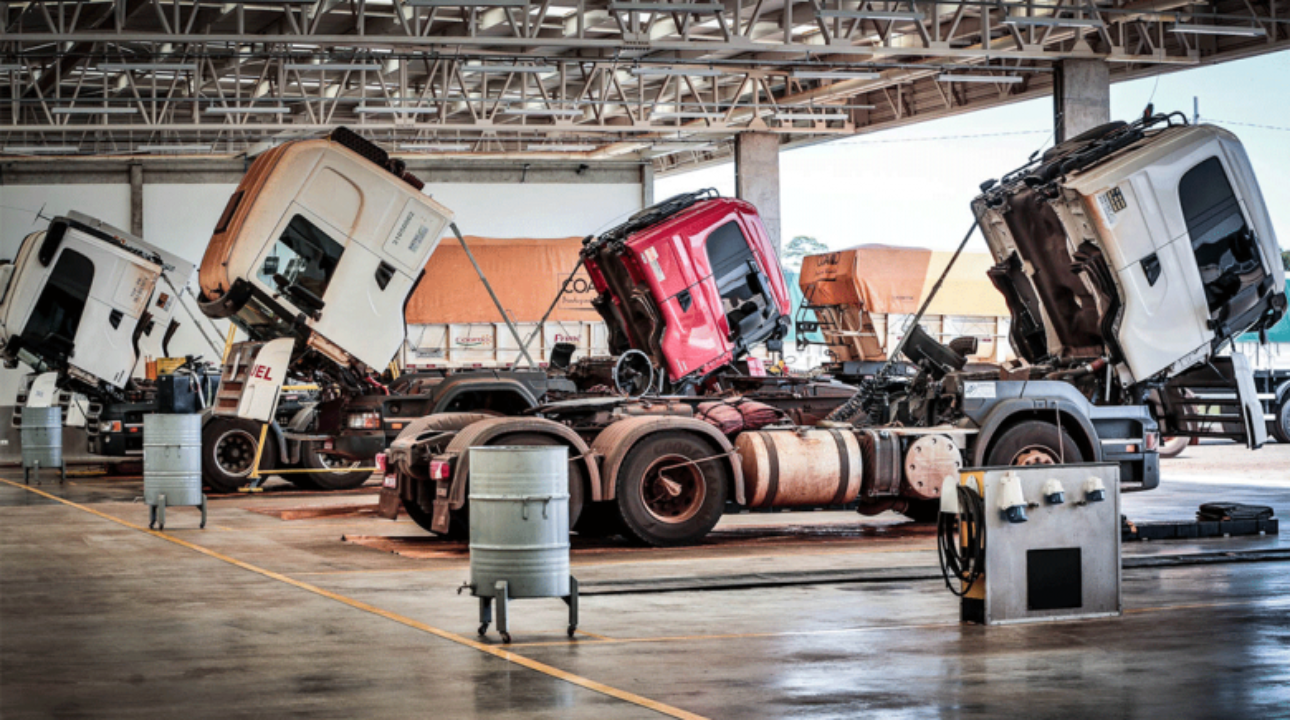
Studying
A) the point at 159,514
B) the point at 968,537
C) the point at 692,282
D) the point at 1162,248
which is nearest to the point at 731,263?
the point at 692,282

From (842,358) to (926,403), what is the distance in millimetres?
15036

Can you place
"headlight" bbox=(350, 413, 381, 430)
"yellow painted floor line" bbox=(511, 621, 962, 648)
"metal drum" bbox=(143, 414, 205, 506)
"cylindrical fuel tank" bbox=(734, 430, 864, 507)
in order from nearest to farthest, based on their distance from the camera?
"yellow painted floor line" bbox=(511, 621, 962, 648)
"cylindrical fuel tank" bbox=(734, 430, 864, 507)
"metal drum" bbox=(143, 414, 205, 506)
"headlight" bbox=(350, 413, 381, 430)

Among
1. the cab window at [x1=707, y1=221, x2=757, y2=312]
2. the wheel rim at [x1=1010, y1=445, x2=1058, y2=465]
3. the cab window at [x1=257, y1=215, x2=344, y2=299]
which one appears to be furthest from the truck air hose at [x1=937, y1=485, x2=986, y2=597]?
the cab window at [x1=257, y1=215, x2=344, y2=299]

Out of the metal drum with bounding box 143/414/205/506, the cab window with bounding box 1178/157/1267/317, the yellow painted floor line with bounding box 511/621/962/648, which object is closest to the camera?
the yellow painted floor line with bounding box 511/621/962/648

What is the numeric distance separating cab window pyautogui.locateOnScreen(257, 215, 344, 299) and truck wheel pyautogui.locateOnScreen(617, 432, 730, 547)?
4672 millimetres

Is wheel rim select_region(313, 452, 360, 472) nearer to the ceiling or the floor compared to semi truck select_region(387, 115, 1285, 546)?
nearer to the floor

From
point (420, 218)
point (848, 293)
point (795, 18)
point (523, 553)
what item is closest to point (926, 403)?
point (420, 218)

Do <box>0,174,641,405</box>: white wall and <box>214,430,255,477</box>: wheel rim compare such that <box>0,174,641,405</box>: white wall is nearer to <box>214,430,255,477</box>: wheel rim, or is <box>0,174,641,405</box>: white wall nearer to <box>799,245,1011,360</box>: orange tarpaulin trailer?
<box>799,245,1011,360</box>: orange tarpaulin trailer

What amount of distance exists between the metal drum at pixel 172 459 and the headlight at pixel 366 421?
1.85 m

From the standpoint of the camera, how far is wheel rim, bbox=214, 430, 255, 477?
820 inches

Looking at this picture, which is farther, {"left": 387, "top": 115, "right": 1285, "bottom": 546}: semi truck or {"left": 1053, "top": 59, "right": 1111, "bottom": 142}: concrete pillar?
{"left": 1053, "top": 59, "right": 1111, "bottom": 142}: concrete pillar

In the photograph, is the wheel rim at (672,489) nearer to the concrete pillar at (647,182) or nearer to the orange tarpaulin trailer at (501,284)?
the orange tarpaulin trailer at (501,284)

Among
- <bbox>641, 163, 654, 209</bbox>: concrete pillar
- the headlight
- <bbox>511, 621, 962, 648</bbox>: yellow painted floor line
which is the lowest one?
<bbox>511, 621, 962, 648</bbox>: yellow painted floor line

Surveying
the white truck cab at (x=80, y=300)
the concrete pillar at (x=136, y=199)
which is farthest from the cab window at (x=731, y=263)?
the concrete pillar at (x=136, y=199)
